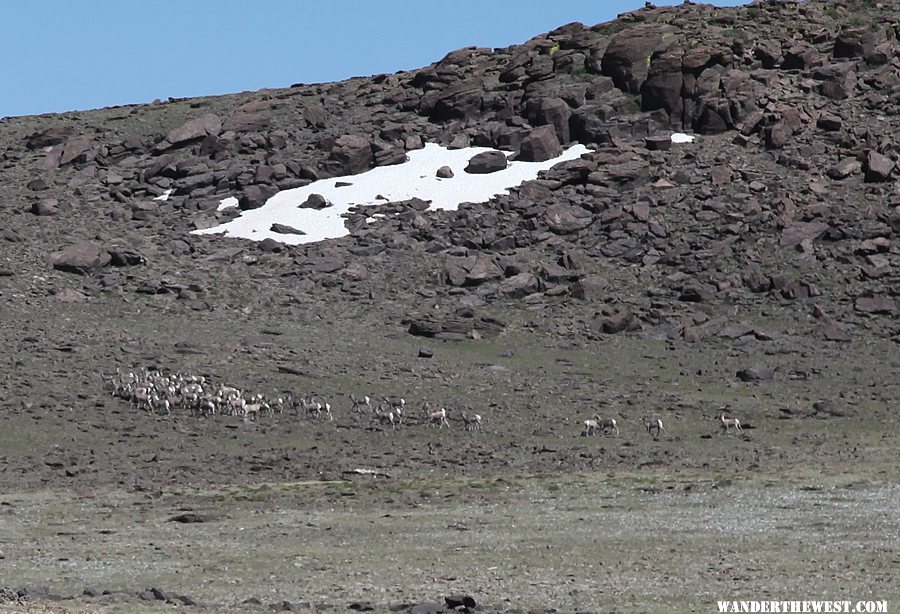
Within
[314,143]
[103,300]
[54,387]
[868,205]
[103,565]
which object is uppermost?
[314,143]

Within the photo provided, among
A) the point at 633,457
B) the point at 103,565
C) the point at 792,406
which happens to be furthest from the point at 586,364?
the point at 103,565

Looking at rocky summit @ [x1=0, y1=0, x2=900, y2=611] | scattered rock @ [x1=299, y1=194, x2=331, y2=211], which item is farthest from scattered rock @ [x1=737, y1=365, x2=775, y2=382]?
scattered rock @ [x1=299, y1=194, x2=331, y2=211]

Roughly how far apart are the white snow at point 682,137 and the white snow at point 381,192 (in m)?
5.48

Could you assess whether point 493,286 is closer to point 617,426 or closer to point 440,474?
point 617,426

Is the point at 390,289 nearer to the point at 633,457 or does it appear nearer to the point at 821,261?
the point at 821,261

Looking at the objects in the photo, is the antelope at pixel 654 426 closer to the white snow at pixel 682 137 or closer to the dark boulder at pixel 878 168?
the dark boulder at pixel 878 168

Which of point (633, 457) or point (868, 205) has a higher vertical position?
point (868, 205)

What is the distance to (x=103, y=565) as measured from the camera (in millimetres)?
25500

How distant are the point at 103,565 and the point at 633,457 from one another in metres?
22.5

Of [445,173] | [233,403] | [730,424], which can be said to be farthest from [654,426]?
[445,173]

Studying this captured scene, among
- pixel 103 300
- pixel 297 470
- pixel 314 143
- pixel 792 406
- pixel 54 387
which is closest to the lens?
pixel 297 470

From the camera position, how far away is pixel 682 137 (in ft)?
273

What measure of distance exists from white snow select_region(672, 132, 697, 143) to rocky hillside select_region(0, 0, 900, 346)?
2.43 ft

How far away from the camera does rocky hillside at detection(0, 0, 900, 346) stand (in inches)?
2699
